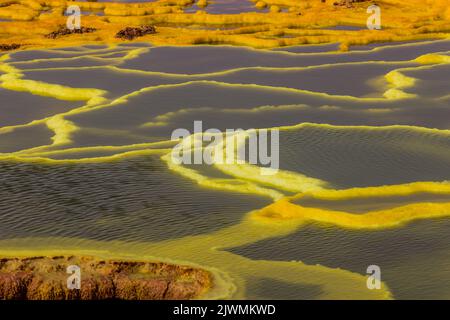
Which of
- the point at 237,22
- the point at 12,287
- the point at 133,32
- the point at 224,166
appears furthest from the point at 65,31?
the point at 12,287

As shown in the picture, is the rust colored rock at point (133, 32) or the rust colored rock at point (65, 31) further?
→ the rust colored rock at point (65, 31)

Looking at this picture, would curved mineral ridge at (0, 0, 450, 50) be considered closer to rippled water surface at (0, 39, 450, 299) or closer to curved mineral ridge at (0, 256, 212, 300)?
rippled water surface at (0, 39, 450, 299)

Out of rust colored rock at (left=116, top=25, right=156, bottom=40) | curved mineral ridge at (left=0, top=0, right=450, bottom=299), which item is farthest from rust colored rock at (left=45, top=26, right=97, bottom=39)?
curved mineral ridge at (left=0, top=0, right=450, bottom=299)

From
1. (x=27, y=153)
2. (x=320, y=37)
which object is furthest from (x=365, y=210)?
(x=320, y=37)

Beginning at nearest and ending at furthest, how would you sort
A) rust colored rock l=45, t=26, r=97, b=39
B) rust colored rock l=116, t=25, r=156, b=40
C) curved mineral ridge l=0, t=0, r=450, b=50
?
1. curved mineral ridge l=0, t=0, r=450, b=50
2. rust colored rock l=116, t=25, r=156, b=40
3. rust colored rock l=45, t=26, r=97, b=39

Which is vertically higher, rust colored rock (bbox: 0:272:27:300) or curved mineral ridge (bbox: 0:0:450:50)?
curved mineral ridge (bbox: 0:0:450:50)

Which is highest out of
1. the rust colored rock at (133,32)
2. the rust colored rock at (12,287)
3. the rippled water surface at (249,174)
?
the rust colored rock at (133,32)

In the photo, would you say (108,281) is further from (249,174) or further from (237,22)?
(237,22)

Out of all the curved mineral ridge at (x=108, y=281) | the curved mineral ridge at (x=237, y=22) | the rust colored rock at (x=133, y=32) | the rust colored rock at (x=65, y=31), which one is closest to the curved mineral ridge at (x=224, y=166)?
the curved mineral ridge at (x=108, y=281)

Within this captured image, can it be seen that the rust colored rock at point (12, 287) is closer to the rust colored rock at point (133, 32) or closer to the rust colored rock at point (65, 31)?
the rust colored rock at point (133, 32)
